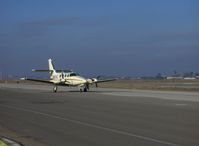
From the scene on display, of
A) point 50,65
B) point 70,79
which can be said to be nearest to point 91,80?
point 70,79

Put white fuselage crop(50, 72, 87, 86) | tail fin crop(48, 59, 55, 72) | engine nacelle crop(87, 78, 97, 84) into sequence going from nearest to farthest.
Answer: engine nacelle crop(87, 78, 97, 84)
white fuselage crop(50, 72, 87, 86)
tail fin crop(48, 59, 55, 72)

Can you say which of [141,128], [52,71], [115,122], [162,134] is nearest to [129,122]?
[115,122]

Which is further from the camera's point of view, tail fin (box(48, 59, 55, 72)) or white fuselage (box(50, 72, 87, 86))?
tail fin (box(48, 59, 55, 72))

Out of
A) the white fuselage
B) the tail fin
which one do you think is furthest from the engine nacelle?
the tail fin

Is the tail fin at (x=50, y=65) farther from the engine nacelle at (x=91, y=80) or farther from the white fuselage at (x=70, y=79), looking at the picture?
the engine nacelle at (x=91, y=80)

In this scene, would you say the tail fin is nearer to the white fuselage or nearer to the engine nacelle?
the white fuselage

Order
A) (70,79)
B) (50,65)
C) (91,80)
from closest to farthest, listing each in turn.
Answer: (91,80) < (70,79) < (50,65)

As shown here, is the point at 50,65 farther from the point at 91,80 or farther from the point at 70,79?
the point at 91,80

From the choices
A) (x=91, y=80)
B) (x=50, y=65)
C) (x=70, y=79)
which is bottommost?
(x=91, y=80)

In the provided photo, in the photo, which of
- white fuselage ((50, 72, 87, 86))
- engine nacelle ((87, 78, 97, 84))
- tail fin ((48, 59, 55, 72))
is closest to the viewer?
engine nacelle ((87, 78, 97, 84))

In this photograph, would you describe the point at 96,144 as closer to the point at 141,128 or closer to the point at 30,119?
the point at 141,128

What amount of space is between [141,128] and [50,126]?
3403 millimetres

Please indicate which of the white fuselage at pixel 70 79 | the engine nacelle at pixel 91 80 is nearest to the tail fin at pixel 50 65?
the white fuselage at pixel 70 79

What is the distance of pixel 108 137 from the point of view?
48.2 ft
